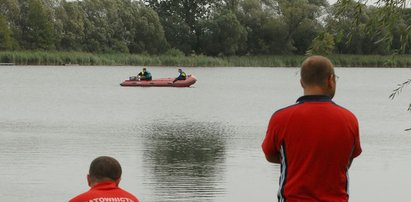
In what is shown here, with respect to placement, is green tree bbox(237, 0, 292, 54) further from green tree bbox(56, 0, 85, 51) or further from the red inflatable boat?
the red inflatable boat

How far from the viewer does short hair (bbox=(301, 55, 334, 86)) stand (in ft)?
16.7

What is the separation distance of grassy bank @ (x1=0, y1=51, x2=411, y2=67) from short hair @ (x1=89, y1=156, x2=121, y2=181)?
70713 mm

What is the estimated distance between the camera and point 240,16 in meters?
104

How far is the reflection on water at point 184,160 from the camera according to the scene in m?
15.2

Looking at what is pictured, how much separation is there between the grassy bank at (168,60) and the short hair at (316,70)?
70.8m

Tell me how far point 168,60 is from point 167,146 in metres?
70.0

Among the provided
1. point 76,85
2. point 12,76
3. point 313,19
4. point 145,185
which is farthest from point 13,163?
point 313,19

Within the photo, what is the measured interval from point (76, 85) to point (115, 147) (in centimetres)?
3708

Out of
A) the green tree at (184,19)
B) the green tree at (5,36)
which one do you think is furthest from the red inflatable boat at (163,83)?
the green tree at (184,19)

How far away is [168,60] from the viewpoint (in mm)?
Result: 92000

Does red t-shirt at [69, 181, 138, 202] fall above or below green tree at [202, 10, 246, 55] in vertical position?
above

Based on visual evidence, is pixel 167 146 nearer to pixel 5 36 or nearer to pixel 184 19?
pixel 5 36

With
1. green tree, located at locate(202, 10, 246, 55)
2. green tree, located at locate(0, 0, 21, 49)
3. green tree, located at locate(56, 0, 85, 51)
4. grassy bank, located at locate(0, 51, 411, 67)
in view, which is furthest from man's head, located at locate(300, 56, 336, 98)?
green tree, located at locate(202, 10, 246, 55)

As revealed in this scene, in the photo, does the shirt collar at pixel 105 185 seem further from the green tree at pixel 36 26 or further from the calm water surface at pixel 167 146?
the green tree at pixel 36 26
